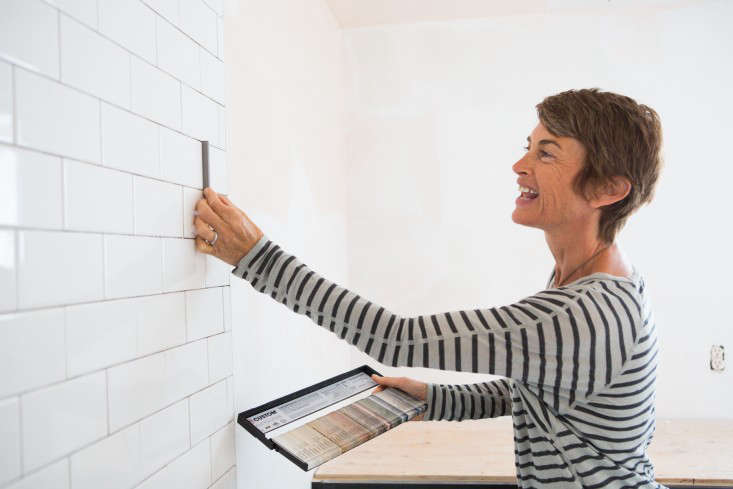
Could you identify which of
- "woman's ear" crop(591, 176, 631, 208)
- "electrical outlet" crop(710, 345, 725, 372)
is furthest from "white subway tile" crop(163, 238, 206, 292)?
"electrical outlet" crop(710, 345, 725, 372)

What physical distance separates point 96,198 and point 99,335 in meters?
0.16

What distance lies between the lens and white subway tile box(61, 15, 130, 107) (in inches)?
22.5

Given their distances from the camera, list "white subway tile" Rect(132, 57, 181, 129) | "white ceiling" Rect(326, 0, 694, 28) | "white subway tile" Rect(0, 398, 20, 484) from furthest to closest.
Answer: "white ceiling" Rect(326, 0, 694, 28), "white subway tile" Rect(132, 57, 181, 129), "white subway tile" Rect(0, 398, 20, 484)

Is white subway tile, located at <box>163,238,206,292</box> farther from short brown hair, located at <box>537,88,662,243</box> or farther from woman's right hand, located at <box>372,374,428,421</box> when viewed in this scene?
short brown hair, located at <box>537,88,662,243</box>

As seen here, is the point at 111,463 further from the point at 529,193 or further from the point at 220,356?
the point at 529,193

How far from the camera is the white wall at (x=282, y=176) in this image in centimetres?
110

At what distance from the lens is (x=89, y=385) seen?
23.3 inches

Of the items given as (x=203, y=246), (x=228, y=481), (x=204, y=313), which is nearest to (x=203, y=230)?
(x=203, y=246)

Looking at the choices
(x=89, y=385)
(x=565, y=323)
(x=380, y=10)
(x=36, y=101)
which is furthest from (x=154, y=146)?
(x=380, y=10)

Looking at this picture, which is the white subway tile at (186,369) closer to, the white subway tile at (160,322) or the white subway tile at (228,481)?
the white subway tile at (160,322)

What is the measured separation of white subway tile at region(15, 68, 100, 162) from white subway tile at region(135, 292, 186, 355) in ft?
0.69

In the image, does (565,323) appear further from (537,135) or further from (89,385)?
(89,385)

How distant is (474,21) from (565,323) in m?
1.80

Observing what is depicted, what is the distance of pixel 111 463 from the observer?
2.06 feet
